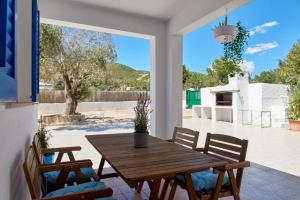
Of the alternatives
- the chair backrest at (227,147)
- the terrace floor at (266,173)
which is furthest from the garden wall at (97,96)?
the chair backrest at (227,147)

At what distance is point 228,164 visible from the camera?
1830 millimetres

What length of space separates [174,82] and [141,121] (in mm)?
2384

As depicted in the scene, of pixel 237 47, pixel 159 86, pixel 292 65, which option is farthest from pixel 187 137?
pixel 292 65

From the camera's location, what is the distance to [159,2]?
3.85 metres

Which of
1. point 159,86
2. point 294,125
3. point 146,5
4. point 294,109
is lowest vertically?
point 294,125

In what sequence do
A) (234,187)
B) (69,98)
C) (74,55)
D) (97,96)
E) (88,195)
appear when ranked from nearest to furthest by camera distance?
(88,195) → (234,187) → (74,55) → (69,98) → (97,96)

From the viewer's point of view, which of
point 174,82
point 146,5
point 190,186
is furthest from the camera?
point 174,82

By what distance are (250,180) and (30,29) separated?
333cm

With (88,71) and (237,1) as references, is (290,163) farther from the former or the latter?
(88,71)

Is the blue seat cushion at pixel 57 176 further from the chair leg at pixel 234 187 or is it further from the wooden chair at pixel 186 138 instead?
the chair leg at pixel 234 187

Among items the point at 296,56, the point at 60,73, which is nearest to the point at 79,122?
the point at 60,73

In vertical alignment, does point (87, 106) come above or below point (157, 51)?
below

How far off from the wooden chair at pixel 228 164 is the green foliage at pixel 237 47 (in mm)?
2604

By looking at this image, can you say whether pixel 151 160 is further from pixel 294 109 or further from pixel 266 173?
pixel 294 109
